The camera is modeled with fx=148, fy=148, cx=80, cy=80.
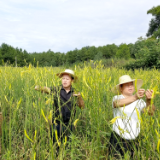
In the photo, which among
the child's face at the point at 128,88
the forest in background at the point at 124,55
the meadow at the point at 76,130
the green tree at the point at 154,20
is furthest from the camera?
the green tree at the point at 154,20

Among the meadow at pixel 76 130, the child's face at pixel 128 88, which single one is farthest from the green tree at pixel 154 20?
the meadow at pixel 76 130

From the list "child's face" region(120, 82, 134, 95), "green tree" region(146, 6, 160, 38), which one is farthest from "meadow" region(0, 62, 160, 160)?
"green tree" region(146, 6, 160, 38)

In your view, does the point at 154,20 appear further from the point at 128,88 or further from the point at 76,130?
the point at 76,130

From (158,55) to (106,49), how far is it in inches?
1129

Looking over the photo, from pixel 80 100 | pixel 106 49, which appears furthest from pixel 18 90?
pixel 106 49

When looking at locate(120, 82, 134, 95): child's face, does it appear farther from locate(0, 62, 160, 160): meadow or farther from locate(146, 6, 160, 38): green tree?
locate(146, 6, 160, 38): green tree

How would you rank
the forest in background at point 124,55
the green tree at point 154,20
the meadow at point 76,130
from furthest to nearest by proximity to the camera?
the green tree at point 154,20 → the forest in background at point 124,55 → the meadow at point 76,130

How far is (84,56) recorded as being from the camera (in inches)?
1172

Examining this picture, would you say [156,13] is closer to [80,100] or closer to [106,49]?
[106,49]

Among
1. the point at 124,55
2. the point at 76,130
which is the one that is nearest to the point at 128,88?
the point at 76,130

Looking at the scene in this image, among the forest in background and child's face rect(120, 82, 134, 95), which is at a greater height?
the forest in background

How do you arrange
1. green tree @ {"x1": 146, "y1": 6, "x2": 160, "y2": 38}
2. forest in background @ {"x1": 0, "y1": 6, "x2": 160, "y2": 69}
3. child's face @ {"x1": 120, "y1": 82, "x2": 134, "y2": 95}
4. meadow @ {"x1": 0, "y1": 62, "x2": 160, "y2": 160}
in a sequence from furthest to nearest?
green tree @ {"x1": 146, "y1": 6, "x2": 160, "y2": 38}, forest in background @ {"x1": 0, "y1": 6, "x2": 160, "y2": 69}, child's face @ {"x1": 120, "y1": 82, "x2": 134, "y2": 95}, meadow @ {"x1": 0, "y1": 62, "x2": 160, "y2": 160}

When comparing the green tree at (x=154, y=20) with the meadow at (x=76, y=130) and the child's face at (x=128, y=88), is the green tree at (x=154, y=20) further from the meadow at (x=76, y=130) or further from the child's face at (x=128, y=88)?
the meadow at (x=76, y=130)

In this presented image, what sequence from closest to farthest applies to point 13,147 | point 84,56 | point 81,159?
point 81,159 → point 13,147 → point 84,56
